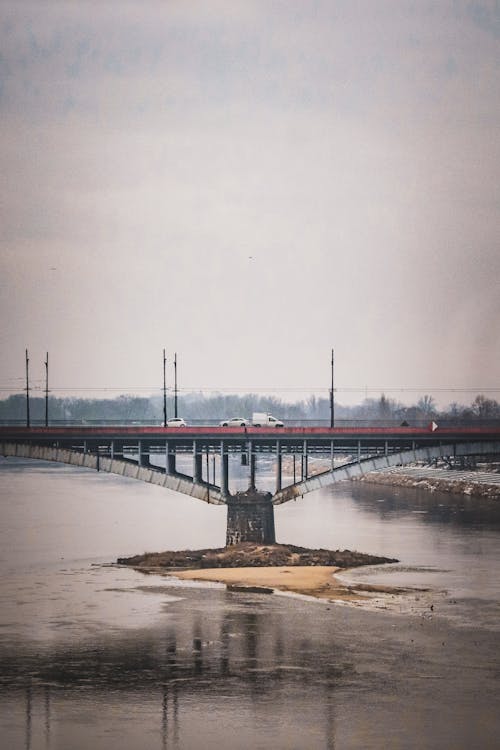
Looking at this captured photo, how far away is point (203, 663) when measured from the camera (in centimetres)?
6128

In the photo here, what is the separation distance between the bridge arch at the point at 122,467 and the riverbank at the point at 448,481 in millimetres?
59083

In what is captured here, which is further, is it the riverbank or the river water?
the riverbank

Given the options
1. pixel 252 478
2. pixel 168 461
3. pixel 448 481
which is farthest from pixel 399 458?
pixel 448 481

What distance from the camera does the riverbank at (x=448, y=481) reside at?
16175 cm

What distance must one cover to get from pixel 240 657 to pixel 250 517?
39.4m

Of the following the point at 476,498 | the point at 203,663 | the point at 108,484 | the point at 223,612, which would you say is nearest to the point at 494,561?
A: the point at 223,612

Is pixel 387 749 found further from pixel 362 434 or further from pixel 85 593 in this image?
pixel 362 434

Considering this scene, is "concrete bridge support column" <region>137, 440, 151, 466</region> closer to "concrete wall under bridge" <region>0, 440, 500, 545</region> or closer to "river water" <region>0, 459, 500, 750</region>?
"concrete wall under bridge" <region>0, 440, 500, 545</region>

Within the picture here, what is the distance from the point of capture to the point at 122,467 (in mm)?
105938

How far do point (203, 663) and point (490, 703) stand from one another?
13124mm

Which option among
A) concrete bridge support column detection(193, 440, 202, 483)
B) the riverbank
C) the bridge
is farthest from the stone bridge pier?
the riverbank

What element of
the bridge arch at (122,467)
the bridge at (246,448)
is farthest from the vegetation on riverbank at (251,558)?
the bridge arch at (122,467)

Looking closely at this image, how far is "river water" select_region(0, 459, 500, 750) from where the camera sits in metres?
51.2

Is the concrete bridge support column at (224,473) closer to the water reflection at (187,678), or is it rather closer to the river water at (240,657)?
the river water at (240,657)
